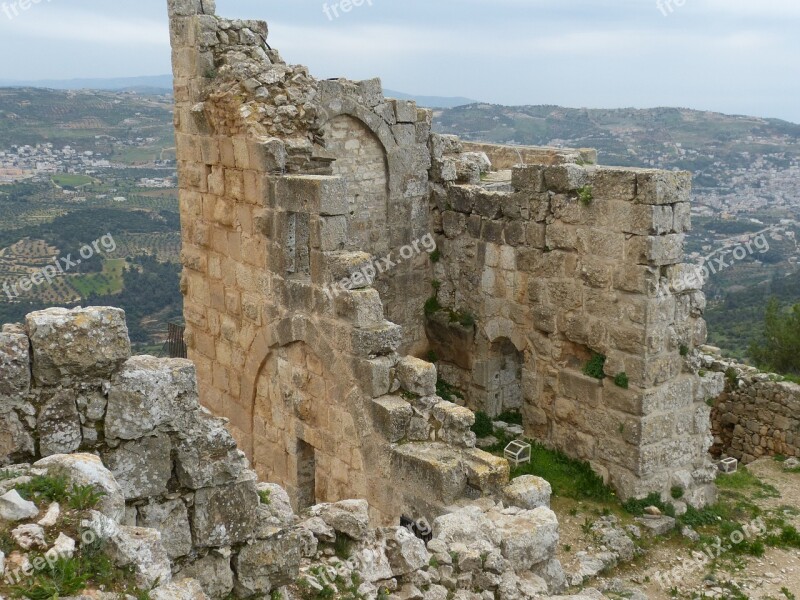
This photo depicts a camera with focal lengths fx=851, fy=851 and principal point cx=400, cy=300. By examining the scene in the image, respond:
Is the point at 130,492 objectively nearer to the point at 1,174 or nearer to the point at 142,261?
the point at 142,261

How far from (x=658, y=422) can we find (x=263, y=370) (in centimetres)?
435

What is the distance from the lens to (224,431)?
421 cm

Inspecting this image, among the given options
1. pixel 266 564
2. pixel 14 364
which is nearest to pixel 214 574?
pixel 266 564

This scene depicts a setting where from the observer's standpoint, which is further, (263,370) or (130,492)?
(263,370)

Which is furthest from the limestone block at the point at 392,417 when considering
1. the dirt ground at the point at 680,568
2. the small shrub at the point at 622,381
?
the small shrub at the point at 622,381

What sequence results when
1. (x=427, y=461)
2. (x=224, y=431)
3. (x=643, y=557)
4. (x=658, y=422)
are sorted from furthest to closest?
(x=658, y=422) < (x=643, y=557) < (x=427, y=461) < (x=224, y=431)

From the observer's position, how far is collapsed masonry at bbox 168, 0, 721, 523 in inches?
312

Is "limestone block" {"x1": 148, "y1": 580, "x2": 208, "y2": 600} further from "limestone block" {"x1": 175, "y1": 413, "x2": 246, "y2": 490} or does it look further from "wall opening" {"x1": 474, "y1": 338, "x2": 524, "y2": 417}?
"wall opening" {"x1": 474, "y1": 338, "x2": 524, "y2": 417}

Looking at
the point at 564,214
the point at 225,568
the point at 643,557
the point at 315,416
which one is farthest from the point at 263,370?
the point at 225,568

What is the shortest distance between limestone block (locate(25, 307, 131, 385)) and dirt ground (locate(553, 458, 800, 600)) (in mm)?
5496

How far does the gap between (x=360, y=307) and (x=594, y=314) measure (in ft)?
9.89

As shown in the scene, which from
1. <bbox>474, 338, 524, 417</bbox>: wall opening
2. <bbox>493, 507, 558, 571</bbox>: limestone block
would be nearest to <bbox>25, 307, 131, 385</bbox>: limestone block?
<bbox>493, 507, 558, 571</bbox>: limestone block

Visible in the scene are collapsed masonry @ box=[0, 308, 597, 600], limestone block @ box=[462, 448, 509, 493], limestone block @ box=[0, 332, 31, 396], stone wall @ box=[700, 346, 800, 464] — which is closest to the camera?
collapsed masonry @ box=[0, 308, 597, 600]

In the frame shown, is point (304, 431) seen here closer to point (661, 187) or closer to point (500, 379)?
point (500, 379)
